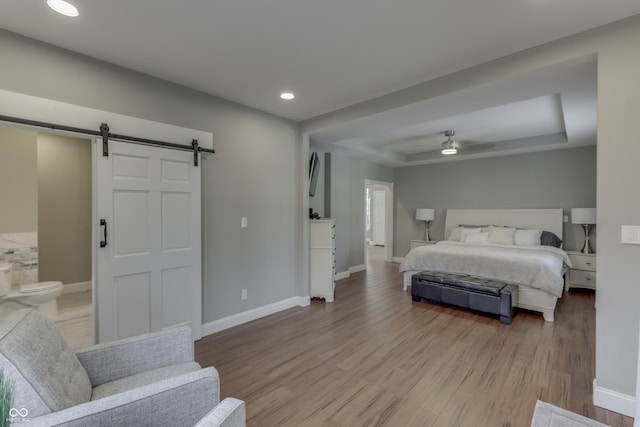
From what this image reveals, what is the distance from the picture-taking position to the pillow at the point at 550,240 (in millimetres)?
5117

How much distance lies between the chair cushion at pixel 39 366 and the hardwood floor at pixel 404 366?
1.06 metres

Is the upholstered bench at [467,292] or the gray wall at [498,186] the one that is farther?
the gray wall at [498,186]

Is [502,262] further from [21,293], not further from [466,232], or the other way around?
[21,293]

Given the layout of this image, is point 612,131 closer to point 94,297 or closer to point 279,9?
point 279,9

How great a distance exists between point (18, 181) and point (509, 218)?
7.74 m

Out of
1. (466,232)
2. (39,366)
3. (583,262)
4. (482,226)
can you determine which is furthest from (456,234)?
(39,366)

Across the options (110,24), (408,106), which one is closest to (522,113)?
(408,106)

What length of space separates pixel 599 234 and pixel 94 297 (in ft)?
12.6

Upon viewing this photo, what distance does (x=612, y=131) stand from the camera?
195cm

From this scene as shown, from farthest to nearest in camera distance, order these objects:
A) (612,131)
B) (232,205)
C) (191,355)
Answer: (232,205), (612,131), (191,355)

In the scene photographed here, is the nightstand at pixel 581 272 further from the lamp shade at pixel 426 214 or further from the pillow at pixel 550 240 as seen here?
the lamp shade at pixel 426 214

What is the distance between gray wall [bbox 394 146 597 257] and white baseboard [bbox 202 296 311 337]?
408 centimetres

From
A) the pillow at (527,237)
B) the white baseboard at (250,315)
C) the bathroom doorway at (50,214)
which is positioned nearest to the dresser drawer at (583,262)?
the pillow at (527,237)

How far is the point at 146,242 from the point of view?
2.71 m
